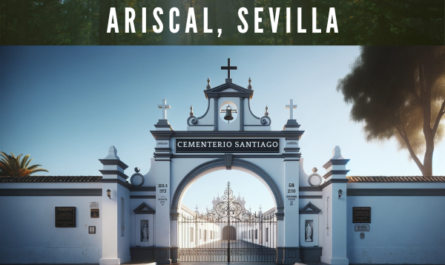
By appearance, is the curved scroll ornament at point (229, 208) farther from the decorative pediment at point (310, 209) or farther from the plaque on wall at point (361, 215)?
the plaque on wall at point (361, 215)

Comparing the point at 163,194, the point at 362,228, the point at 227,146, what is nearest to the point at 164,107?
the point at 227,146

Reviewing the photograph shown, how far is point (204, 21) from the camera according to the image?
40.9 feet

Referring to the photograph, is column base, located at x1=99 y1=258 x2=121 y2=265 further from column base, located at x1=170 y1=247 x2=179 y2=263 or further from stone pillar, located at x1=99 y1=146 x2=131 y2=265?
column base, located at x1=170 y1=247 x2=179 y2=263

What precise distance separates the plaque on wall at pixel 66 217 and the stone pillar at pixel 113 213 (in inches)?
42.9

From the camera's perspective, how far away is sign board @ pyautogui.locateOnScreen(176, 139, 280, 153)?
17000 millimetres

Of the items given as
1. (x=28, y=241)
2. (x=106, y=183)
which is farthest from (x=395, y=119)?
(x=28, y=241)

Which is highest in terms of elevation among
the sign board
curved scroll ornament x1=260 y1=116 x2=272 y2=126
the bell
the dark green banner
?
the dark green banner

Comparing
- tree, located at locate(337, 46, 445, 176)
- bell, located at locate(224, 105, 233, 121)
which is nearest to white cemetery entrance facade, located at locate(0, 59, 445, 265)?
bell, located at locate(224, 105, 233, 121)

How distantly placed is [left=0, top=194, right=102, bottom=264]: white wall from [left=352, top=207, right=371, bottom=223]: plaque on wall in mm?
9808

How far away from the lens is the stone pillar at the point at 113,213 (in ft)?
49.3

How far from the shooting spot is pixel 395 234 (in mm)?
16203

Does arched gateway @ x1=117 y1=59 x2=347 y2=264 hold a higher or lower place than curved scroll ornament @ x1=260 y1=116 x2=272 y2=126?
lower

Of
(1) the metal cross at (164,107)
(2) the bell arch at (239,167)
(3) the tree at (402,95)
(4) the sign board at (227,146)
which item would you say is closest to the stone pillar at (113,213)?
(2) the bell arch at (239,167)

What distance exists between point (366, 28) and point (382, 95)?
804 centimetres
